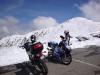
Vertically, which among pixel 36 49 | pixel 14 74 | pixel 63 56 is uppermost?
pixel 36 49

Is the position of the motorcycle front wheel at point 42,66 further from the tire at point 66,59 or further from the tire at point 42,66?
Answer: the tire at point 66,59

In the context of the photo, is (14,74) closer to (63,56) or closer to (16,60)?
(63,56)

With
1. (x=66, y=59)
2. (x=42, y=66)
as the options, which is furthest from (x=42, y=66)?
(x=66, y=59)

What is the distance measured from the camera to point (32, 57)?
352 inches

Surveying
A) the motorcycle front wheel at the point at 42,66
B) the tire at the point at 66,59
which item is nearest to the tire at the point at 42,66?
the motorcycle front wheel at the point at 42,66

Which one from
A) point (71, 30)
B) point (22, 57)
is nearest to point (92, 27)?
point (71, 30)

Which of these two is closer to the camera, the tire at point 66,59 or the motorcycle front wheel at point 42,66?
the motorcycle front wheel at point 42,66

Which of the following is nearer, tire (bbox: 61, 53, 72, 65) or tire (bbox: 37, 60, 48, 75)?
tire (bbox: 37, 60, 48, 75)

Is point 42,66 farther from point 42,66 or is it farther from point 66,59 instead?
point 66,59

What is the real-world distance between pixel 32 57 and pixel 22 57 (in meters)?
6.88

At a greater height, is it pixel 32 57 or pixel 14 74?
pixel 32 57

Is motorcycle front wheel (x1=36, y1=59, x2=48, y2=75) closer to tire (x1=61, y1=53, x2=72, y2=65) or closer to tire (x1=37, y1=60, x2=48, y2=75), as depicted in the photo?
tire (x1=37, y1=60, x2=48, y2=75)

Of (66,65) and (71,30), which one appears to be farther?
(71,30)

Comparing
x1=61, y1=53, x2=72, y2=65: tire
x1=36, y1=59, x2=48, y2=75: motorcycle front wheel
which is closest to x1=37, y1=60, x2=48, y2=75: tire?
x1=36, y1=59, x2=48, y2=75: motorcycle front wheel
